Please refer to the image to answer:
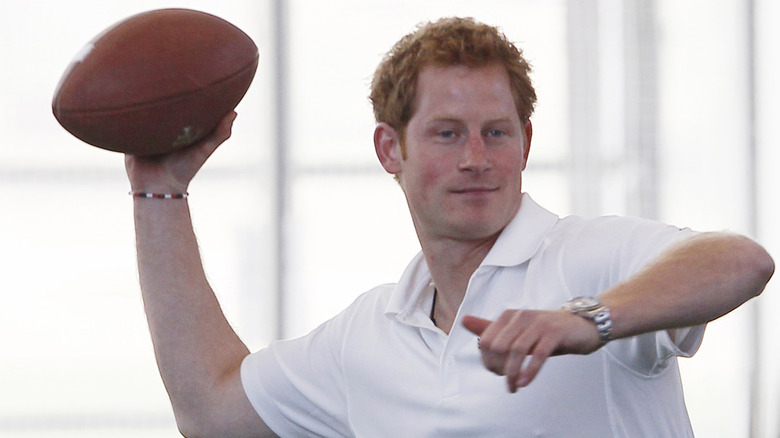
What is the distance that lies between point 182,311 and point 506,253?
0.45 metres

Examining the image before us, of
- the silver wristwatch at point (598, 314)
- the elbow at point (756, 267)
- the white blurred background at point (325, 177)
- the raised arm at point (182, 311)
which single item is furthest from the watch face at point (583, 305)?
the white blurred background at point (325, 177)

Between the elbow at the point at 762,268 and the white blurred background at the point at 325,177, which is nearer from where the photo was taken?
the elbow at the point at 762,268

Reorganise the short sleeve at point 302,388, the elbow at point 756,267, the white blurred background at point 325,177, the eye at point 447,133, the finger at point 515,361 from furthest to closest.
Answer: the white blurred background at point 325,177, the short sleeve at point 302,388, the eye at point 447,133, the elbow at point 756,267, the finger at point 515,361

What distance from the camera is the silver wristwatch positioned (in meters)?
0.73

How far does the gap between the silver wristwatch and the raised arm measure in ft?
1.95

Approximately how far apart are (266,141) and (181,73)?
102cm

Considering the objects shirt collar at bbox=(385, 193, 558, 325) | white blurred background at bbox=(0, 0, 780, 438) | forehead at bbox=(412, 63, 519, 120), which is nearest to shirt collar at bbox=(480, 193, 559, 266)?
shirt collar at bbox=(385, 193, 558, 325)

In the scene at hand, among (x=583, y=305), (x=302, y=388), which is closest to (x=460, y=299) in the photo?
(x=302, y=388)

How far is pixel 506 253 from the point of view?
1036 millimetres

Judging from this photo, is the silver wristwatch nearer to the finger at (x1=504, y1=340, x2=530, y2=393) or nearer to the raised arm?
the finger at (x1=504, y1=340, x2=530, y2=393)

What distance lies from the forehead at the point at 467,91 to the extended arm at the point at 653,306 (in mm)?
314

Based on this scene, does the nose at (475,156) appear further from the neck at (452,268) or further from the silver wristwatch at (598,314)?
the silver wristwatch at (598,314)

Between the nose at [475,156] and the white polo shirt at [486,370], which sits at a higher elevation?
the nose at [475,156]

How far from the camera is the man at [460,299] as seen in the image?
2.58 feet
